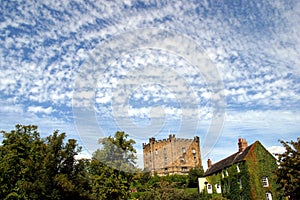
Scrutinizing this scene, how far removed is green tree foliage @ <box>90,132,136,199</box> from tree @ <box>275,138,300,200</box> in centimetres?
1493

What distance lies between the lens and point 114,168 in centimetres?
3250

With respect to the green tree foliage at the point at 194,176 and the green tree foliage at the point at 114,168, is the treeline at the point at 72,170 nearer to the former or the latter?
the green tree foliage at the point at 114,168

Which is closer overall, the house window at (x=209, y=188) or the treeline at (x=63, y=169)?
the treeline at (x=63, y=169)

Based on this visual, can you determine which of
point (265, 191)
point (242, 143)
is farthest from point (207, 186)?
point (265, 191)

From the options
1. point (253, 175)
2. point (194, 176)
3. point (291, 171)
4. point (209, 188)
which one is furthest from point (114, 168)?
point (194, 176)

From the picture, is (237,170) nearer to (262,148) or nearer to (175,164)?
(262,148)

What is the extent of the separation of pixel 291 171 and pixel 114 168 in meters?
17.0

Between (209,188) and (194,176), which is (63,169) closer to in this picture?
(209,188)

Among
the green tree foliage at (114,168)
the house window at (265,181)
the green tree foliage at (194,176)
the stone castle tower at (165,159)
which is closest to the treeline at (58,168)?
the green tree foliage at (114,168)

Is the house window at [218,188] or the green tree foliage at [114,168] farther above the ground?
the green tree foliage at [114,168]

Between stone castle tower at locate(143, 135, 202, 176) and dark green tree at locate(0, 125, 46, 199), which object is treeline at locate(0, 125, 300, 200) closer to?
dark green tree at locate(0, 125, 46, 199)

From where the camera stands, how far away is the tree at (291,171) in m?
24.0

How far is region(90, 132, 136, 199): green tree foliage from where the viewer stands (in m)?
32.1

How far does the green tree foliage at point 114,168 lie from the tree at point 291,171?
1493 cm
